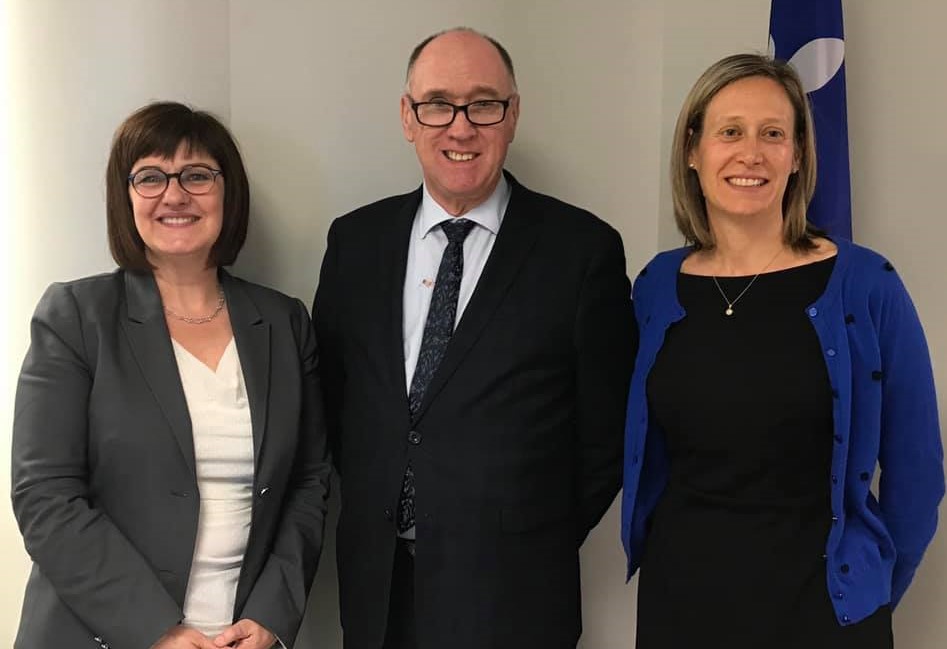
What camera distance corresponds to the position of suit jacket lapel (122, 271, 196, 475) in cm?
175

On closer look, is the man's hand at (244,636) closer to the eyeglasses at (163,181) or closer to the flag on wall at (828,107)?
the eyeglasses at (163,181)

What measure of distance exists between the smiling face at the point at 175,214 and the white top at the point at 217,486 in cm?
23

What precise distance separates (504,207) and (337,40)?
839 mm

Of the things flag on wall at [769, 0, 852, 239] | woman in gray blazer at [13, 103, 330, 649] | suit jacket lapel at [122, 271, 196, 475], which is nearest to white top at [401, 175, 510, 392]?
woman in gray blazer at [13, 103, 330, 649]

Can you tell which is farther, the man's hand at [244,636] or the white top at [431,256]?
the white top at [431,256]

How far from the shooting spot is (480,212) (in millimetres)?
2072

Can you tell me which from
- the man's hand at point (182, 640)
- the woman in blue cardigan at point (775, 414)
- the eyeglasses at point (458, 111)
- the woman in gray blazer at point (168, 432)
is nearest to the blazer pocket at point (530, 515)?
the woman in blue cardigan at point (775, 414)

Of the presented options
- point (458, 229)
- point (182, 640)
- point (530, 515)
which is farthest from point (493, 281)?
point (182, 640)

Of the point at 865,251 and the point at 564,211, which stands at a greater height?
the point at 564,211

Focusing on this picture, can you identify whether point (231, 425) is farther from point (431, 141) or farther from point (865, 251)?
point (865, 251)

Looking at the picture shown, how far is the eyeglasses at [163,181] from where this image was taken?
183 centimetres

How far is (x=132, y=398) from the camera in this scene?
1734 mm

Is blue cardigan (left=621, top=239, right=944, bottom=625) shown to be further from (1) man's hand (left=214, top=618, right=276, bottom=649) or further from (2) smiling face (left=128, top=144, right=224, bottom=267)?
(2) smiling face (left=128, top=144, right=224, bottom=267)

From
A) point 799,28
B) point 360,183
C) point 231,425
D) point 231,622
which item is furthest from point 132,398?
point 799,28
